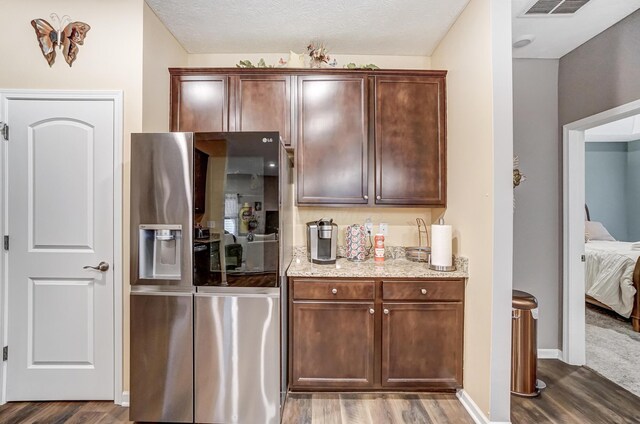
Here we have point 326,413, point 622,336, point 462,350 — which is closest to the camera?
point 326,413

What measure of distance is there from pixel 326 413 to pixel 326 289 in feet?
2.70

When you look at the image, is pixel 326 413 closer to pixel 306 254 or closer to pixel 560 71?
pixel 306 254

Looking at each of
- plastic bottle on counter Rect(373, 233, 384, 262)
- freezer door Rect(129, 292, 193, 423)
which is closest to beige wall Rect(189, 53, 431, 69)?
plastic bottle on counter Rect(373, 233, 384, 262)

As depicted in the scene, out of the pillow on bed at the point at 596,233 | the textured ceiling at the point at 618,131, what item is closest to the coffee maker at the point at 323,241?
the textured ceiling at the point at 618,131

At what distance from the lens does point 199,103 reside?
8.58 ft

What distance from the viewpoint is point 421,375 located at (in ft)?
7.47

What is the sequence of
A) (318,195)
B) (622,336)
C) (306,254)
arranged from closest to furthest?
(318,195), (306,254), (622,336)

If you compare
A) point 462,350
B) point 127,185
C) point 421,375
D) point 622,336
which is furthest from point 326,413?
point 622,336

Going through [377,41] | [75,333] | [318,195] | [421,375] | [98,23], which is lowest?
[421,375]

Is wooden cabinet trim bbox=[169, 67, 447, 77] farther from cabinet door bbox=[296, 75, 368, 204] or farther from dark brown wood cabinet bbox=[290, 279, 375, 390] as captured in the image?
dark brown wood cabinet bbox=[290, 279, 375, 390]

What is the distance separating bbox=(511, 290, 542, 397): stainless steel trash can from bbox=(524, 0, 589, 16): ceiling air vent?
6.97 ft

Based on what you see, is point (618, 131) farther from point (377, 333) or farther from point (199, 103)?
point (199, 103)

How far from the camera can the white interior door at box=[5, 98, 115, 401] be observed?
2199 millimetres

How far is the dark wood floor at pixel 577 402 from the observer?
2.09 metres
